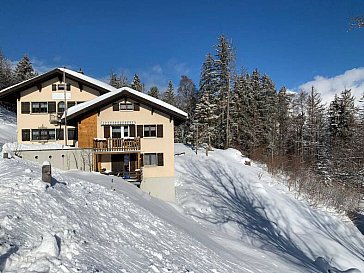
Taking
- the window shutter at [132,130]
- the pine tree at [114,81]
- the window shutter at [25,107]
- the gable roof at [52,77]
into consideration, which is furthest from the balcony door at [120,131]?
the pine tree at [114,81]

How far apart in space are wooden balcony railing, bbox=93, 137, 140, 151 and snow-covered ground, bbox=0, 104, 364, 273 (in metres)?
5.17

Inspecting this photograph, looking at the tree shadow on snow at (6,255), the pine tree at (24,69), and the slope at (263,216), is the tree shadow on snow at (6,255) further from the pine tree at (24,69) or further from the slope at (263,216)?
the pine tree at (24,69)

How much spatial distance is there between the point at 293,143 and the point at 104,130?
3792cm

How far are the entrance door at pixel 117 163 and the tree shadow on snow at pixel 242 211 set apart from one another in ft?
20.0

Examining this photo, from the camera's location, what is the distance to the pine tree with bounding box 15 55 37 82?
53703mm

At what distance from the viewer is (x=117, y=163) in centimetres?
2284

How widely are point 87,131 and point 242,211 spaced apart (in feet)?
40.9

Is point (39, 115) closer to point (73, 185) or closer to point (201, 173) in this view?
point (201, 173)

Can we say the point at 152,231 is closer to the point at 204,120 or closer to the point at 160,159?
the point at 160,159

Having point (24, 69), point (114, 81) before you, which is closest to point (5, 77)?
point (24, 69)

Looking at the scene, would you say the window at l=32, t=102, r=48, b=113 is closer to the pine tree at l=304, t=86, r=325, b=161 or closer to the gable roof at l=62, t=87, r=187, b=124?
the gable roof at l=62, t=87, r=187, b=124

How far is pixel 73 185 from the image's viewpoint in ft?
38.8

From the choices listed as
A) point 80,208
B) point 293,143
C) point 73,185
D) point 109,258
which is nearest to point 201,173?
point 73,185

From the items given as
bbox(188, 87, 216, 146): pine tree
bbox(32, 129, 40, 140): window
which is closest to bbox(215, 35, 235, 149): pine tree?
bbox(188, 87, 216, 146): pine tree
